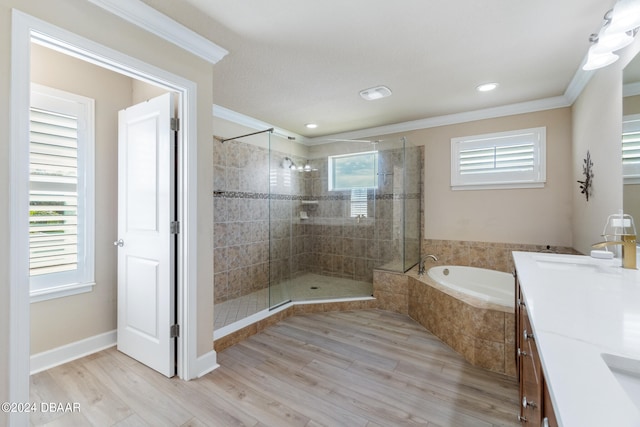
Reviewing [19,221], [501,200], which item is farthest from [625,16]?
[19,221]

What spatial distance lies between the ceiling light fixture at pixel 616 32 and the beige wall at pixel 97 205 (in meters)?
3.47

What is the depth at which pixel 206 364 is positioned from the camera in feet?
6.97

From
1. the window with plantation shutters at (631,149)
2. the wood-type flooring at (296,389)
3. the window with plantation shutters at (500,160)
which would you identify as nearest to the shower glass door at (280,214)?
the wood-type flooring at (296,389)

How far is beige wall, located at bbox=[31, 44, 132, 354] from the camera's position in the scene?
7.03 ft

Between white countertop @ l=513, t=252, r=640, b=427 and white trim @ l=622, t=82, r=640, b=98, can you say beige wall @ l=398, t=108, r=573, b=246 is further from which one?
white countertop @ l=513, t=252, r=640, b=427

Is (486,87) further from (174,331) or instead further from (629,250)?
(174,331)

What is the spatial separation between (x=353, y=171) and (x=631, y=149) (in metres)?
2.74

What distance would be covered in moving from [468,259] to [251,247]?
2734 mm

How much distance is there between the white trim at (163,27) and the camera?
1.55 metres

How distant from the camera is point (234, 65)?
7.58ft

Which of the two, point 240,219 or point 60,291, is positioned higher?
point 240,219

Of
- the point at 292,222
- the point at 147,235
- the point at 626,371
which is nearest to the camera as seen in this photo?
the point at 626,371

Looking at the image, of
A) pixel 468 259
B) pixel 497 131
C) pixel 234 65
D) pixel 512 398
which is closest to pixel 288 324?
pixel 512 398

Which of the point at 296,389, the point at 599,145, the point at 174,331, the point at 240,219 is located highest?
the point at 599,145
